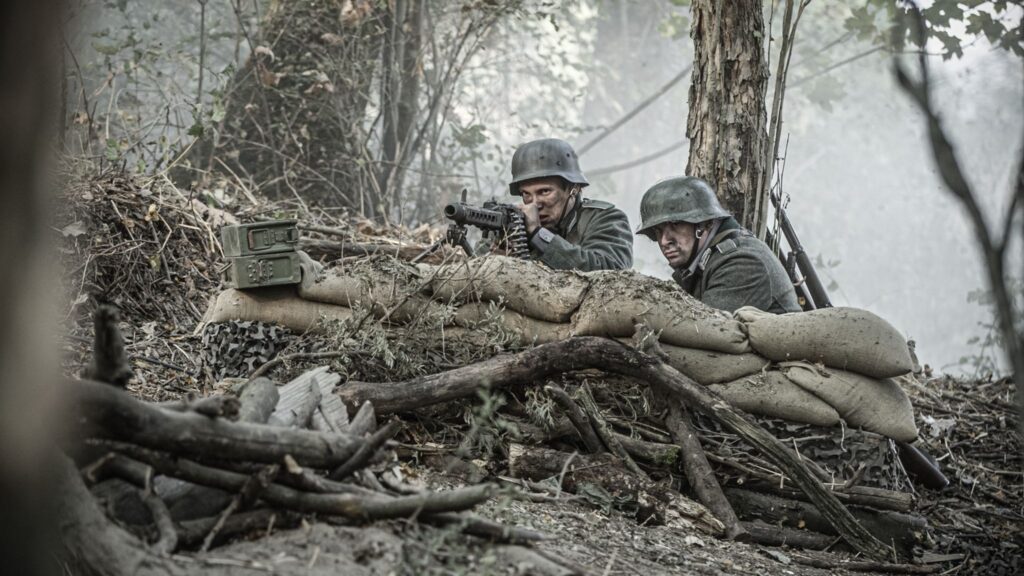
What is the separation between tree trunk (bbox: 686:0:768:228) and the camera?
6.07m

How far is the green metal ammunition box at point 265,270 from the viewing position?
4773 mm

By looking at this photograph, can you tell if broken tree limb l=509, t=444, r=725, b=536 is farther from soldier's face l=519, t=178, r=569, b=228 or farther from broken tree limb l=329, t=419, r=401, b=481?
soldier's face l=519, t=178, r=569, b=228

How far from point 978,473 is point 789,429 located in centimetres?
196

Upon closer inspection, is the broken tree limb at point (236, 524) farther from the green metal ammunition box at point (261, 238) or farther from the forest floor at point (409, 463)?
the green metal ammunition box at point (261, 238)

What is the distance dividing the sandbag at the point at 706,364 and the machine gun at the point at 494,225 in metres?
1.16

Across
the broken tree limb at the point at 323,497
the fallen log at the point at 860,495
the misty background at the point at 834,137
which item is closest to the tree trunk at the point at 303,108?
the fallen log at the point at 860,495

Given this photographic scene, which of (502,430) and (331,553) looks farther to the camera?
(502,430)

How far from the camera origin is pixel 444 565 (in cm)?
272

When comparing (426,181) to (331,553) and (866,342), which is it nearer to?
(866,342)

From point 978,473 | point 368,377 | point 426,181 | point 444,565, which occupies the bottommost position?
point 978,473

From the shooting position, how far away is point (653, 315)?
4.66 m

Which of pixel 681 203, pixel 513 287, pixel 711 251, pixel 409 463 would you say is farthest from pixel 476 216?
pixel 409 463

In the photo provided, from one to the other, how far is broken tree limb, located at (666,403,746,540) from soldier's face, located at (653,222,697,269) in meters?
1.34

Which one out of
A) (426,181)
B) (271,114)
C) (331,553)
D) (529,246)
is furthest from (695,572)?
(426,181)
